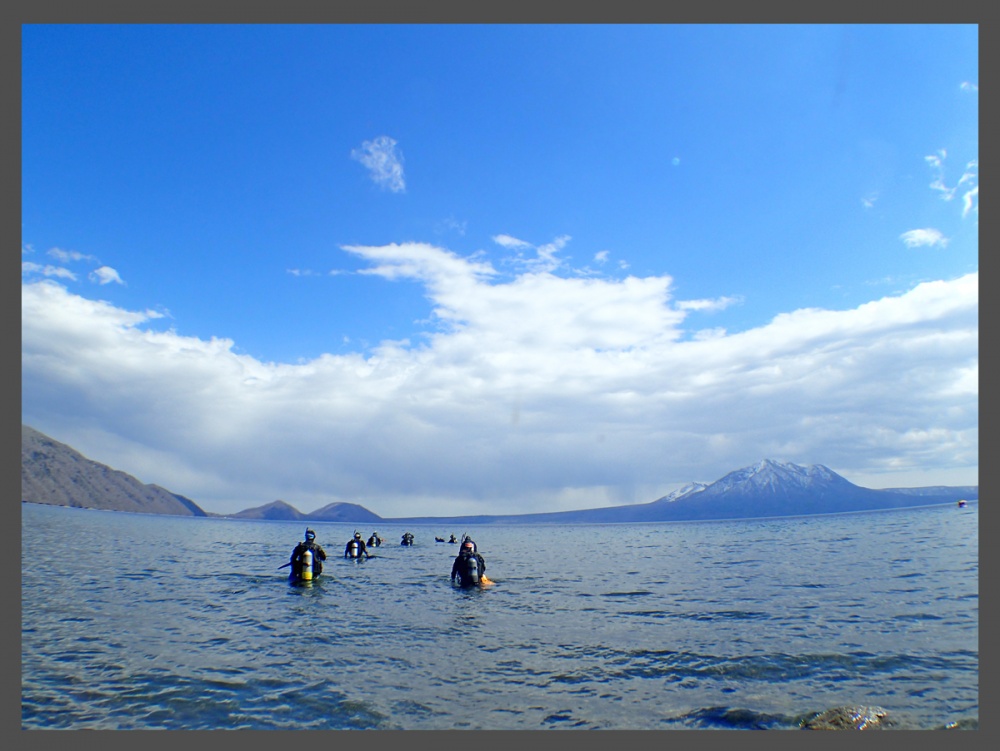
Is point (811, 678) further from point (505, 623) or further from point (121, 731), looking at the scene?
point (121, 731)

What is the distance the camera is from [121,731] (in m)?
10.7

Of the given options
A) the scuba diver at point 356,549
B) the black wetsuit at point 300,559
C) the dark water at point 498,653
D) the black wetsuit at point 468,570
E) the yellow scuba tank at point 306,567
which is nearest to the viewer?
the dark water at point 498,653

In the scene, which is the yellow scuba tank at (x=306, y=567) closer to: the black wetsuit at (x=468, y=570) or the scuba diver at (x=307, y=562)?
the scuba diver at (x=307, y=562)

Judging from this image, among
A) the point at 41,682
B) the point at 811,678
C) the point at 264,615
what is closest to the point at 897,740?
the point at 811,678

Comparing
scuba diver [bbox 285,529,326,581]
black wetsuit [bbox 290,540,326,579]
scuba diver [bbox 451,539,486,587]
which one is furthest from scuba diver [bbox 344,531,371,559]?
scuba diver [bbox 451,539,486,587]

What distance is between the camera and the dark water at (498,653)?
462 inches

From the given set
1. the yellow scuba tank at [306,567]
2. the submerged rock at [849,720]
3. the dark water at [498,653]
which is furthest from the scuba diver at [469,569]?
the submerged rock at [849,720]

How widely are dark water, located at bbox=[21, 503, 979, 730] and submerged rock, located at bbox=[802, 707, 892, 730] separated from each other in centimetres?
53

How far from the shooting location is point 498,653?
16.2m

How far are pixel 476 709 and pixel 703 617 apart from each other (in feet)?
43.7

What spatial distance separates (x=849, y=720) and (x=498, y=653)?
9.21 metres

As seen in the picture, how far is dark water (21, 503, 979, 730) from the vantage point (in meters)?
11.7

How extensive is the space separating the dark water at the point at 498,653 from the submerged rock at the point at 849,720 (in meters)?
0.53

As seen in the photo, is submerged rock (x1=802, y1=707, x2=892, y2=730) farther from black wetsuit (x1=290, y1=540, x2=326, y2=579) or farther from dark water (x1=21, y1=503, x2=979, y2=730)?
black wetsuit (x1=290, y1=540, x2=326, y2=579)
